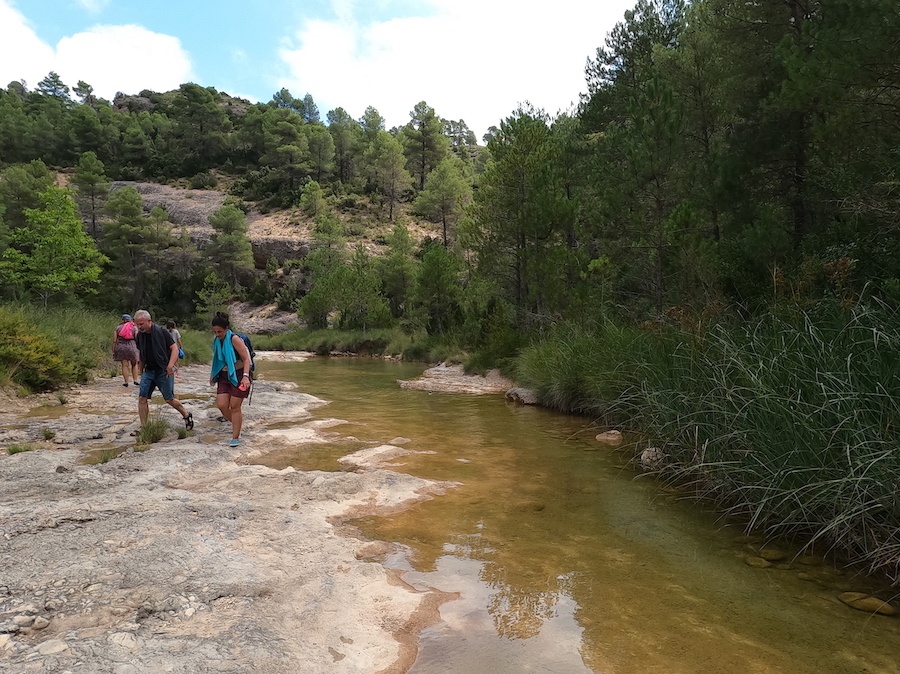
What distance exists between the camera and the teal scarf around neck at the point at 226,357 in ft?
20.6

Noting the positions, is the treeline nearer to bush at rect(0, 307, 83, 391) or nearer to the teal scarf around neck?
the teal scarf around neck

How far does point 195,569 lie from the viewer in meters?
2.94

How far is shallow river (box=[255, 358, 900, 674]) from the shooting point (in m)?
2.46

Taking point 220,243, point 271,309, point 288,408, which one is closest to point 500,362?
point 288,408

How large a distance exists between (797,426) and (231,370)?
18.8 feet

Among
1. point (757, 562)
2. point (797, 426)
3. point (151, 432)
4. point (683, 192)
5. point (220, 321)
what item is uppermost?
point (683, 192)

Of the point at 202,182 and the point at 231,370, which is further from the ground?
the point at 202,182

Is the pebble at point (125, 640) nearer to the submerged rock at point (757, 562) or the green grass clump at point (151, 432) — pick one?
the submerged rock at point (757, 562)

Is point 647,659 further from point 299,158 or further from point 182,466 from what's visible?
point 299,158

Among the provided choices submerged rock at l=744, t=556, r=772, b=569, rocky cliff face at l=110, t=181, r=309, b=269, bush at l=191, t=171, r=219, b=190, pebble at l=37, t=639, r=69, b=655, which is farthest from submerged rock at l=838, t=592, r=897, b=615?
bush at l=191, t=171, r=219, b=190

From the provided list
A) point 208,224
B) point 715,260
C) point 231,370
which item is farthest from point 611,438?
point 208,224

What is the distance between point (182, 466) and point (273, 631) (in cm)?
339

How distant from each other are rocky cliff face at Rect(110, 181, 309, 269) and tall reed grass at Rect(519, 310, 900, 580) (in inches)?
1960

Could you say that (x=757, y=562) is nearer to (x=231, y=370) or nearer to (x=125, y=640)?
(x=125, y=640)
